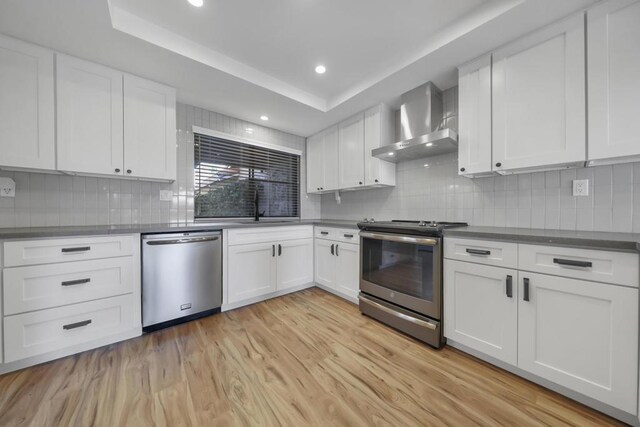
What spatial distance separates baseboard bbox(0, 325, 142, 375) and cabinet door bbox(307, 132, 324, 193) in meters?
2.62

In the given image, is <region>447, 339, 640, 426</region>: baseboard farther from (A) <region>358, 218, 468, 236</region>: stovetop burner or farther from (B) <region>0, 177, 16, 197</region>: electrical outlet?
(B) <region>0, 177, 16, 197</region>: electrical outlet

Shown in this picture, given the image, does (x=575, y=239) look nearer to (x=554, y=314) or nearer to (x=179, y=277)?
(x=554, y=314)

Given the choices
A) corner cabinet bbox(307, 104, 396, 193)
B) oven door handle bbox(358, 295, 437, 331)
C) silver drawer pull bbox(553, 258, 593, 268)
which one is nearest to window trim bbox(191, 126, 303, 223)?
corner cabinet bbox(307, 104, 396, 193)

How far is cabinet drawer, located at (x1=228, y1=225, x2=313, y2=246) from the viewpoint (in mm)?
2516

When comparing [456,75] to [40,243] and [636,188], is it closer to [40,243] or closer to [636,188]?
[636,188]

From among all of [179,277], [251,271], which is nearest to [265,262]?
[251,271]

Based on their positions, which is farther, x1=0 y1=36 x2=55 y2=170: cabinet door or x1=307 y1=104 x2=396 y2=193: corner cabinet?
x1=307 y1=104 x2=396 y2=193: corner cabinet

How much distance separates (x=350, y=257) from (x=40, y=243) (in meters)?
2.49

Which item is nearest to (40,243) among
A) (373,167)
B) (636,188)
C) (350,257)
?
(350,257)

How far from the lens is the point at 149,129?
222cm

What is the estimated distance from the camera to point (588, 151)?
1.45 metres

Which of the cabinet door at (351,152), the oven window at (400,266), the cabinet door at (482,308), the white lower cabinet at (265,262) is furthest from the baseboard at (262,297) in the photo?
the cabinet door at (482,308)

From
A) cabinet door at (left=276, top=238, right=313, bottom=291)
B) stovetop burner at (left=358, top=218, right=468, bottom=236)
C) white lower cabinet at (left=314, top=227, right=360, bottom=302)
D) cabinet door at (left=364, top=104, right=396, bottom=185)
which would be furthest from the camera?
cabinet door at (left=276, top=238, right=313, bottom=291)

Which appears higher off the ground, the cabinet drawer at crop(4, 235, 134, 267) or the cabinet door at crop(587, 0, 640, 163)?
the cabinet door at crop(587, 0, 640, 163)
